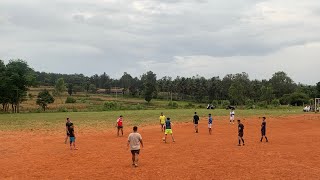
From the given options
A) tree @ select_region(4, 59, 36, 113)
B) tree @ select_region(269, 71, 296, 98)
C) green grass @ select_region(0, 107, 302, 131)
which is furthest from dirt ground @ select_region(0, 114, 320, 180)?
tree @ select_region(269, 71, 296, 98)

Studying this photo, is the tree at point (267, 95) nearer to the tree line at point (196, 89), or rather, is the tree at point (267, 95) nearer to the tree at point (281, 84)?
the tree line at point (196, 89)

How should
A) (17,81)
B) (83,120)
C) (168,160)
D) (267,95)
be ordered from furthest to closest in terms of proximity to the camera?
(267,95), (17,81), (83,120), (168,160)

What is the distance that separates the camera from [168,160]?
65.8 feet

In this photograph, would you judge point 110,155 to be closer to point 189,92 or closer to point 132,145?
point 132,145

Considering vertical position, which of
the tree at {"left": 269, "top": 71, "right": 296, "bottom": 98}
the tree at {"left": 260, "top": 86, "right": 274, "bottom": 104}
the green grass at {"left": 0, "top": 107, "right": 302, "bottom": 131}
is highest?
the tree at {"left": 269, "top": 71, "right": 296, "bottom": 98}

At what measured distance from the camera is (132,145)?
57.2ft

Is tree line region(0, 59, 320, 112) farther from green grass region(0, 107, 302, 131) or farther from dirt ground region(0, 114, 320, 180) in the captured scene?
dirt ground region(0, 114, 320, 180)

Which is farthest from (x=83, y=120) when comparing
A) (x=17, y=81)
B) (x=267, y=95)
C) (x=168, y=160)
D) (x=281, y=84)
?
(x=281, y=84)

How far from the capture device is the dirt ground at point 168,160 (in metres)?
16.5

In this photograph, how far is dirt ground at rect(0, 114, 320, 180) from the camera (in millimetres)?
16531

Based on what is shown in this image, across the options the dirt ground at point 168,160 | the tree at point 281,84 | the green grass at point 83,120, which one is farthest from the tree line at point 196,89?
the dirt ground at point 168,160

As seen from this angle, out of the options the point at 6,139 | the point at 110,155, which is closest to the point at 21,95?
the point at 6,139

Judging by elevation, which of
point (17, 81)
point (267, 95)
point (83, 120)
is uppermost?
point (17, 81)

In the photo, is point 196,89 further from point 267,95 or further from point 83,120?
point 83,120
